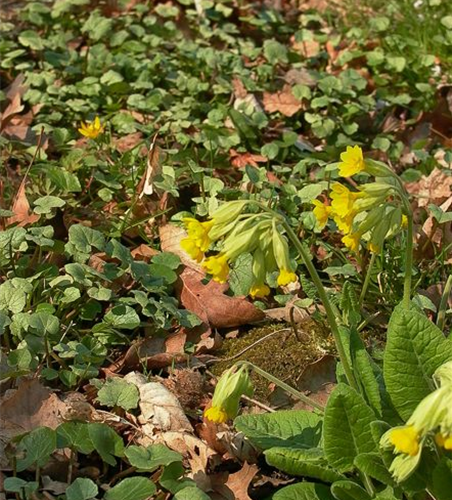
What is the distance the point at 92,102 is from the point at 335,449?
2576mm

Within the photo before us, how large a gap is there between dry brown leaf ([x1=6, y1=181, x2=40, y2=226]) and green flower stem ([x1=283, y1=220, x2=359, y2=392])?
1.36 metres

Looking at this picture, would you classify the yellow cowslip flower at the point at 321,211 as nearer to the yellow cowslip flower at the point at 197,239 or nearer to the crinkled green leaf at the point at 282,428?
the yellow cowslip flower at the point at 197,239

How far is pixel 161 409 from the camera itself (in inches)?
112

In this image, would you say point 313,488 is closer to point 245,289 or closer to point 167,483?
point 167,483

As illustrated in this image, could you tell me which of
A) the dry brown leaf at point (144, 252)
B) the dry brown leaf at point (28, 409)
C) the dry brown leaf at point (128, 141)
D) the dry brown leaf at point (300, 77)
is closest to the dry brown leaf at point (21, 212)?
the dry brown leaf at point (144, 252)

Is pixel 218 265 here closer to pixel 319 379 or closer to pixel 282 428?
pixel 282 428

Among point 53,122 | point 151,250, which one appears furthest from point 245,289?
point 53,122

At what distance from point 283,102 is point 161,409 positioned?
7.25ft

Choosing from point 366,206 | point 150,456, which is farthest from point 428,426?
point 150,456

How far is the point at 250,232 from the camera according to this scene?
222 centimetres

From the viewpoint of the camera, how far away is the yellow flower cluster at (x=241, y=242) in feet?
7.31

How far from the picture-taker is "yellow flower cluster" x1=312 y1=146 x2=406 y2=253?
2.39m

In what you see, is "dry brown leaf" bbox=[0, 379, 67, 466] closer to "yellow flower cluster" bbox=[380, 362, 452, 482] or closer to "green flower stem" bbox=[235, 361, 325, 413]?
"green flower stem" bbox=[235, 361, 325, 413]

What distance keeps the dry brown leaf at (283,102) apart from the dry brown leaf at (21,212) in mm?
1484
